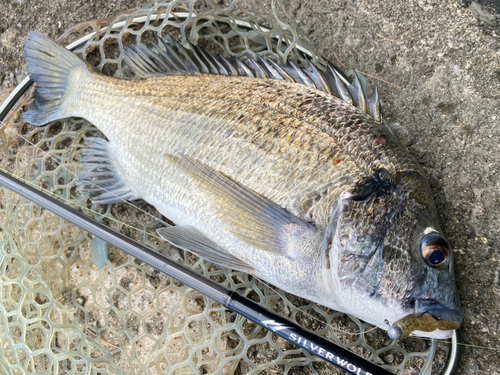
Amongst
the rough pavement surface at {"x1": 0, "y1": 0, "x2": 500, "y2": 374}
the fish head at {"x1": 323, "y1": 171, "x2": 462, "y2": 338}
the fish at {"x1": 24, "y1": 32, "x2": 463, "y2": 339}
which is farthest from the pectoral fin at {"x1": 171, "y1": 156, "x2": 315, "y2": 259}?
the rough pavement surface at {"x1": 0, "y1": 0, "x2": 500, "y2": 374}

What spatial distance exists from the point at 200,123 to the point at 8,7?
166 cm

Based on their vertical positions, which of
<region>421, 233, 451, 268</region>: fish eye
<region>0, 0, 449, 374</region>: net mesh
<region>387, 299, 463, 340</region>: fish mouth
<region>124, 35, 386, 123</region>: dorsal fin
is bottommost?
<region>0, 0, 449, 374</region>: net mesh

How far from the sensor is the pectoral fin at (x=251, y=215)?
1383mm

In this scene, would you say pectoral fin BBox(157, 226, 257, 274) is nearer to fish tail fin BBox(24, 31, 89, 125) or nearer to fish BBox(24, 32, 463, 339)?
fish BBox(24, 32, 463, 339)

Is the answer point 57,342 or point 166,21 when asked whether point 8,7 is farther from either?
point 57,342

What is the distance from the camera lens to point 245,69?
1.72 m

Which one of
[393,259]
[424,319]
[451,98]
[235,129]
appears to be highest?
[451,98]

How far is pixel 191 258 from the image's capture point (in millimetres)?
1903

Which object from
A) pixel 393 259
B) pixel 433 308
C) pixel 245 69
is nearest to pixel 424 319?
pixel 433 308

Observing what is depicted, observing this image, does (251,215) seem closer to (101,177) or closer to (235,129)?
(235,129)

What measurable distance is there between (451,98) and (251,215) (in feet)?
3.67

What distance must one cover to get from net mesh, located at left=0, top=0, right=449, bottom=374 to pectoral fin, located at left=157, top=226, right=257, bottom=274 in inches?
9.2

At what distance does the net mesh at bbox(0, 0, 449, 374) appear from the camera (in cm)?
172

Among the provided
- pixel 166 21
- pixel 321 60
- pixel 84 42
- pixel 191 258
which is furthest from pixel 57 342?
pixel 321 60
